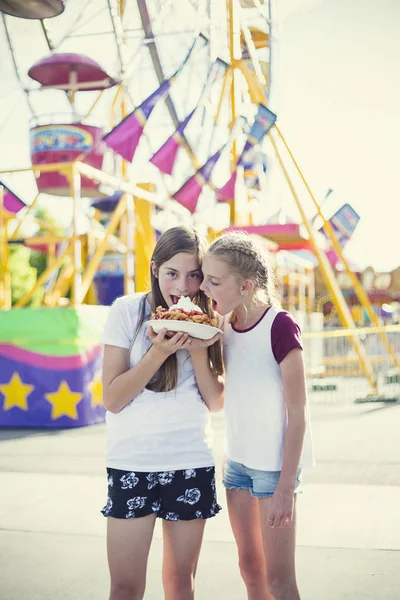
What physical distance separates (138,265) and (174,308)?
1177cm

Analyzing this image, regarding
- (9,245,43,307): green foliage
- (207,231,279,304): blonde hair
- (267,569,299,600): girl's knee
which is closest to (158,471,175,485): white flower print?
(267,569,299,600): girl's knee

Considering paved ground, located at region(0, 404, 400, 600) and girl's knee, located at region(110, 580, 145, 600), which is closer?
girl's knee, located at region(110, 580, 145, 600)

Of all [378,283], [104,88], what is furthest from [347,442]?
[378,283]

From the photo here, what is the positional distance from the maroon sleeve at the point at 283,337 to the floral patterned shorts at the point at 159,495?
1.63 ft

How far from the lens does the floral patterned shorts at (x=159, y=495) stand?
2693 millimetres

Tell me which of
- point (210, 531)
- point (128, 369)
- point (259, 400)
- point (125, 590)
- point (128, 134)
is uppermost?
point (128, 134)

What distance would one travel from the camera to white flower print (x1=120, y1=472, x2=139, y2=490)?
2707 mm

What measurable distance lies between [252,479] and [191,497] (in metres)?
0.21

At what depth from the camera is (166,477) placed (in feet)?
8.96

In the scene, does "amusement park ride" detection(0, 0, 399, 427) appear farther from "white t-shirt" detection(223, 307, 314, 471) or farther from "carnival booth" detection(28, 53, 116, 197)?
"white t-shirt" detection(223, 307, 314, 471)

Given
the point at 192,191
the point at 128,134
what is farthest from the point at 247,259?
the point at 192,191

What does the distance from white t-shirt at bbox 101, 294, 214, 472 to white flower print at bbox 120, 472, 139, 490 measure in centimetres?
3

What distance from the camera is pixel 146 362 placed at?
2.63 m

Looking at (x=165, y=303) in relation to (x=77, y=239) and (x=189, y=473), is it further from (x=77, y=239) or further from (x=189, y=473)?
(x=77, y=239)
